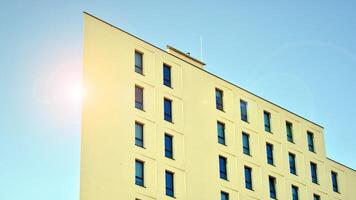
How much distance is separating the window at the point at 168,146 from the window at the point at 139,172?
9.51 feet

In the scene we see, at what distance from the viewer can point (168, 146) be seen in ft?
218

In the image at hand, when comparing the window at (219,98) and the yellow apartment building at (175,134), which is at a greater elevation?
the window at (219,98)

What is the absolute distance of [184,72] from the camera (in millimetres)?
70125

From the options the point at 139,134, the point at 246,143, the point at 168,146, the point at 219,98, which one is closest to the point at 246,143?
the point at 246,143

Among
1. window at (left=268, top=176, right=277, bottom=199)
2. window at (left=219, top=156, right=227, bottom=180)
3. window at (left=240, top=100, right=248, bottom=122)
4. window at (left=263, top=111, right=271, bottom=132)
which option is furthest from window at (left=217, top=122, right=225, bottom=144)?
window at (left=268, top=176, right=277, bottom=199)

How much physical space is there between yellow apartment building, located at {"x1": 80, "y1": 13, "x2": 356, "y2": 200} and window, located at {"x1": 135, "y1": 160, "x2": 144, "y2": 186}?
75mm

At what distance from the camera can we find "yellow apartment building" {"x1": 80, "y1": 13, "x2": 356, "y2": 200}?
62.0 meters

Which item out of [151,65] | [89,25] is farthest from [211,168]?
[89,25]

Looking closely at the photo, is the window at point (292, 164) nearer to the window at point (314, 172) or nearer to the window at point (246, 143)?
the window at point (314, 172)

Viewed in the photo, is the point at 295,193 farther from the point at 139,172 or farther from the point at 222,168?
the point at 139,172

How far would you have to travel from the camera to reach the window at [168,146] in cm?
6606

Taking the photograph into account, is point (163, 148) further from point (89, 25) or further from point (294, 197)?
point (294, 197)

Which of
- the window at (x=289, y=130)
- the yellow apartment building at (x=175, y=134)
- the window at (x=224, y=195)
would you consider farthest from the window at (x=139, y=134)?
the window at (x=289, y=130)

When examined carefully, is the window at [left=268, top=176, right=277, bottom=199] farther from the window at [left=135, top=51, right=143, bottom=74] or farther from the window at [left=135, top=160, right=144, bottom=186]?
the window at [left=135, top=51, right=143, bottom=74]
